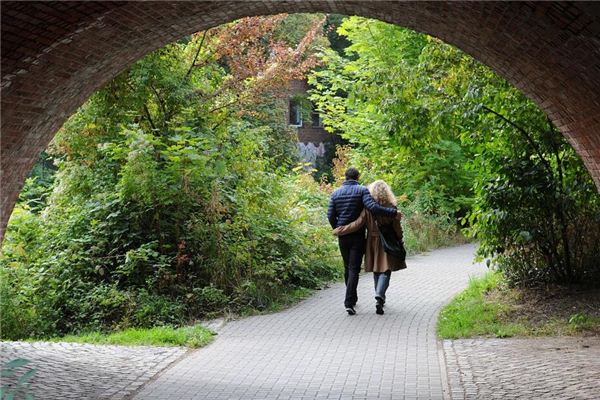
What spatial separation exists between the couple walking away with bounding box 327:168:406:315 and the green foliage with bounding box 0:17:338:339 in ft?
5.58

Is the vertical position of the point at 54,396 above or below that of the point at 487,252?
below

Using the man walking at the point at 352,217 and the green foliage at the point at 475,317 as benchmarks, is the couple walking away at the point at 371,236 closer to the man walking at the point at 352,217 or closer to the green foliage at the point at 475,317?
the man walking at the point at 352,217

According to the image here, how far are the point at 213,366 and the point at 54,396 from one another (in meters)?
2.10

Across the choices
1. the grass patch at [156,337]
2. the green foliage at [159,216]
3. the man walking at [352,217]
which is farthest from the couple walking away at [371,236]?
the grass patch at [156,337]

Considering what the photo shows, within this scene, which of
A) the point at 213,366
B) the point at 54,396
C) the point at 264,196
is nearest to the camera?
the point at 54,396

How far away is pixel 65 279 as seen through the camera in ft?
41.9

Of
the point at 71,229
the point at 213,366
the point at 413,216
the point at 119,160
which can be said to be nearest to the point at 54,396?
the point at 213,366

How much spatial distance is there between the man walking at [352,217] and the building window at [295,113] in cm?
2728

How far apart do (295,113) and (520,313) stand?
31.0 meters

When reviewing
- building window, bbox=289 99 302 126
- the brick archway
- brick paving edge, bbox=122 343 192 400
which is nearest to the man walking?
brick paving edge, bbox=122 343 192 400

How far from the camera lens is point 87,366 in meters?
8.81

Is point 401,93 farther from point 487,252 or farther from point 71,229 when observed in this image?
point 71,229

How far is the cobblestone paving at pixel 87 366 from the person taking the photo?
303 inches

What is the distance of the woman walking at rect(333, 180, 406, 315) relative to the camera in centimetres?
1235
